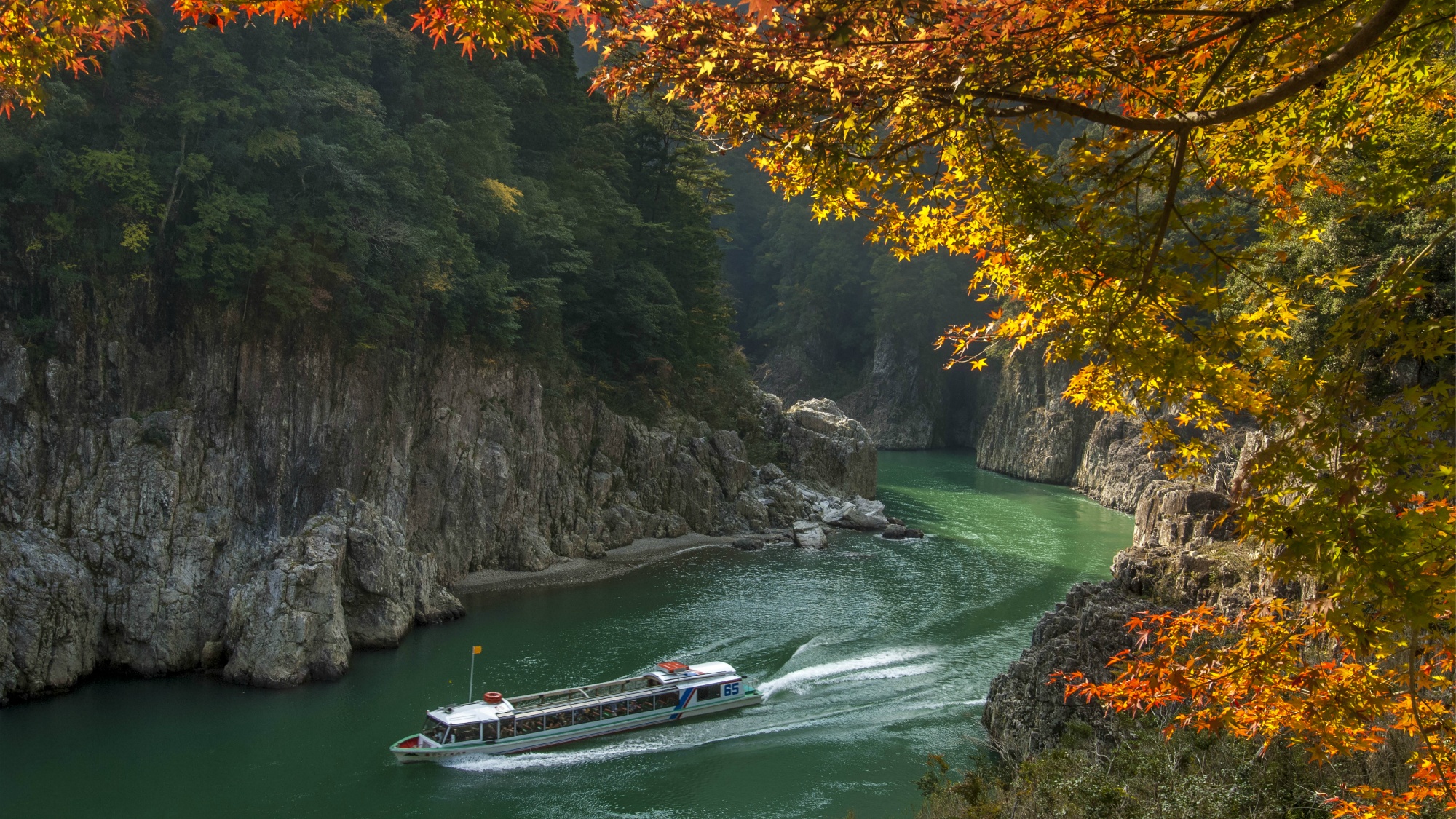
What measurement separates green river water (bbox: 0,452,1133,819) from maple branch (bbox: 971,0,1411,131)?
1411 centimetres

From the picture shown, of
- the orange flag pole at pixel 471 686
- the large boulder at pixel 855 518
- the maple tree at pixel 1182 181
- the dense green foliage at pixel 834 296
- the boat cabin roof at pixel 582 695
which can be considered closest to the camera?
the maple tree at pixel 1182 181

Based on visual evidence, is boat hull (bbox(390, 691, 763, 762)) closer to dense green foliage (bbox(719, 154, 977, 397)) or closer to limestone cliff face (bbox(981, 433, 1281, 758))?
limestone cliff face (bbox(981, 433, 1281, 758))

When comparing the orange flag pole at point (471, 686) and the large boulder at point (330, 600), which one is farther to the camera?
the large boulder at point (330, 600)

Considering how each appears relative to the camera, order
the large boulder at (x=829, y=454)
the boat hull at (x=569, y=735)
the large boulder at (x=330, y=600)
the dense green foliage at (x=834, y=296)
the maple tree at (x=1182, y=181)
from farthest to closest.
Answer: the dense green foliage at (x=834, y=296)
the large boulder at (x=829, y=454)
the large boulder at (x=330, y=600)
the boat hull at (x=569, y=735)
the maple tree at (x=1182, y=181)

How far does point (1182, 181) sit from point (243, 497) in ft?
75.0

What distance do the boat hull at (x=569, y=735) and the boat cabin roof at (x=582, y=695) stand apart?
1.45 feet

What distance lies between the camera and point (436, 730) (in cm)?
1917

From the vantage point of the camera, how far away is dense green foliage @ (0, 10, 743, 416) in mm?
22562

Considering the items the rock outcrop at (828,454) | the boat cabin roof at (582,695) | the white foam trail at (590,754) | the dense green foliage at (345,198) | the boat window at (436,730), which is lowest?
the white foam trail at (590,754)

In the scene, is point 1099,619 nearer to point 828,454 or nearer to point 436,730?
point 436,730

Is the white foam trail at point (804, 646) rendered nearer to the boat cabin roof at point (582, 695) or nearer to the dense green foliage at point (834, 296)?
the boat cabin roof at point (582, 695)

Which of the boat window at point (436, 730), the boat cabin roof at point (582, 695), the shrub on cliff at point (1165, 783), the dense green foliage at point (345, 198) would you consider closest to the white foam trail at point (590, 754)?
the boat window at point (436, 730)

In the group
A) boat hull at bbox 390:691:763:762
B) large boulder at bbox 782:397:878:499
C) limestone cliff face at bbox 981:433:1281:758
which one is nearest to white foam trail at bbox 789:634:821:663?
boat hull at bbox 390:691:763:762

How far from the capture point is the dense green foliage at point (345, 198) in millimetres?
22562
